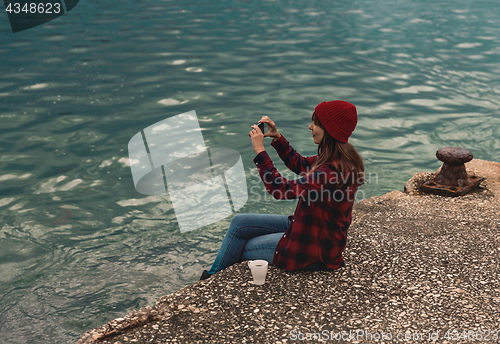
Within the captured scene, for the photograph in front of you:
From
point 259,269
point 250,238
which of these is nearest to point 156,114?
point 250,238

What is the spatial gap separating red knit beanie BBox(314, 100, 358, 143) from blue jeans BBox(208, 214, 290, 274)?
44.9 inches

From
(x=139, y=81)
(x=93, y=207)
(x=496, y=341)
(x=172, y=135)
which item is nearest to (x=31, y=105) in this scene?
(x=139, y=81)

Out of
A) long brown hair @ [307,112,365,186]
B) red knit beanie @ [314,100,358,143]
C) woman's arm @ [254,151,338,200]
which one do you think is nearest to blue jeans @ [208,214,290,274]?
woman's arm @ [254,151,338,200]

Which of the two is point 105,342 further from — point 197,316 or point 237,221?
point 237,221

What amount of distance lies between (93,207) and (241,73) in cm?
853

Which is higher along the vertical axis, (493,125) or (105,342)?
(105,342)

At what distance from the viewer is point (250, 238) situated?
173 inches

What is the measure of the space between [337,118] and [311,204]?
73cm

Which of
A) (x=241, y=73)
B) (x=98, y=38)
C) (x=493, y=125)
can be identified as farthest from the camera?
(x=98, y=38)

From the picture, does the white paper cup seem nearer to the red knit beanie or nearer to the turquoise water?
the red knit beanie

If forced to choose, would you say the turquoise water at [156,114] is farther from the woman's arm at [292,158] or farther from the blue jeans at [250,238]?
the woman's arm at [292,158]

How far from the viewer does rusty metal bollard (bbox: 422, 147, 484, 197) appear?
19.9 feet

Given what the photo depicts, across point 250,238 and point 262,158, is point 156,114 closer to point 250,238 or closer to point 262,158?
point 250,238

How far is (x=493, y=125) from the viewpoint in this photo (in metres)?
11.3
